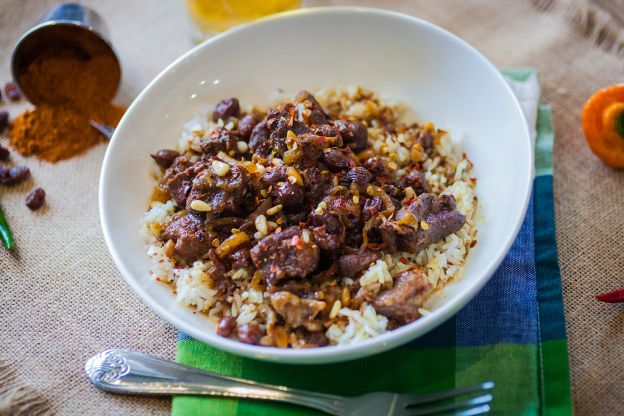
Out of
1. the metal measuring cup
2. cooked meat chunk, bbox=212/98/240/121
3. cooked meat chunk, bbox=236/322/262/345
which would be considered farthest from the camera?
the metal measuring cup

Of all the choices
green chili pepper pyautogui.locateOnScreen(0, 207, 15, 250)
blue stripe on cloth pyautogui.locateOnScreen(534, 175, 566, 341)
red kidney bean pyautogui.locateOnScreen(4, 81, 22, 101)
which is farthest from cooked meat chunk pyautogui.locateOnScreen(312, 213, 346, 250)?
red kidney bean pyautogui.locateOnScreen(4, 81, 22, 101)

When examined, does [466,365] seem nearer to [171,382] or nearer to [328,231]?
[328,231]

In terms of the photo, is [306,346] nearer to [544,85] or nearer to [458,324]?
[458,324]

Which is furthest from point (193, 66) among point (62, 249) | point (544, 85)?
point (544, 85)

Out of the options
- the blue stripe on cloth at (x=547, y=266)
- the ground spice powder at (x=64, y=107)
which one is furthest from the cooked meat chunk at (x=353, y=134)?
the ground spice powder at (x=64, y=107)

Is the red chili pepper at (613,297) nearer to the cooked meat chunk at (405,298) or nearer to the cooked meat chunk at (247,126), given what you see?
the cooked meat chunk at (405,298)

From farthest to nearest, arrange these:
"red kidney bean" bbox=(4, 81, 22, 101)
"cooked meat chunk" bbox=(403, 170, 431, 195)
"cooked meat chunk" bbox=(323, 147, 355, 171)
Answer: "red kidney bean" bbox=(4, 81, 22, 101)
"cooked meat chunk" bbox=(403, 170, 431, 195)
"cooked meat chunk" bbox=(323, 147, 355, 171)

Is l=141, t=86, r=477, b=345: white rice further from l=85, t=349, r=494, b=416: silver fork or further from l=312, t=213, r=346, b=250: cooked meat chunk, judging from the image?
l=85, t=349, r=494, b=416: silver fork
